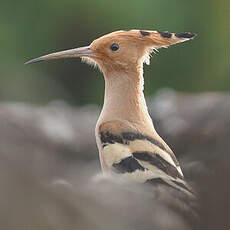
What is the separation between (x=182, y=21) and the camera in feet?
17.7

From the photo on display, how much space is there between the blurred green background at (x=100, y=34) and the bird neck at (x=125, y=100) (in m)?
3.33

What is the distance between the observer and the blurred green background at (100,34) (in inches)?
210

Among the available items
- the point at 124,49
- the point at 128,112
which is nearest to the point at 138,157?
the point at 128,112

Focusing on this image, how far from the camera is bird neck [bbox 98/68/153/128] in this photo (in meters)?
1.78

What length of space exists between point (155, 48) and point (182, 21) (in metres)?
3.58

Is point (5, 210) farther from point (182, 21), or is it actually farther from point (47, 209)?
point (182, 21)

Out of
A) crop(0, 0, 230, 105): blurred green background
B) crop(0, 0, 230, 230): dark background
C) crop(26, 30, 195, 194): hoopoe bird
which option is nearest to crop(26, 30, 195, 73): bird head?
crop(26, 30, 195, 194): hoopoe bird

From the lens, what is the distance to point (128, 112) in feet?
5.87

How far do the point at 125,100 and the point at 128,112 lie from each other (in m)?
0.05

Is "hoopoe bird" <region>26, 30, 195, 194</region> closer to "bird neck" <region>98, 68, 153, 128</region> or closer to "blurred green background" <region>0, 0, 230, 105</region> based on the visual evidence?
"bird neck" <region>98, 68, 153, 128</region>

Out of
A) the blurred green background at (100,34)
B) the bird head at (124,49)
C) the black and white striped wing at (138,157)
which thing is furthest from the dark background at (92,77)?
the bird head at (124,49)

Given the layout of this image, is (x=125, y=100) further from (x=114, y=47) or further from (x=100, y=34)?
(x=100, y=34)

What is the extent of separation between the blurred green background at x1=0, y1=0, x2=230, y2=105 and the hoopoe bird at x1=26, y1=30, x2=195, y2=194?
3.32 metres

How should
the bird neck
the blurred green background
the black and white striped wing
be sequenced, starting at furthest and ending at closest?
the blurred green background < the bird neck < the black and white striped wing
